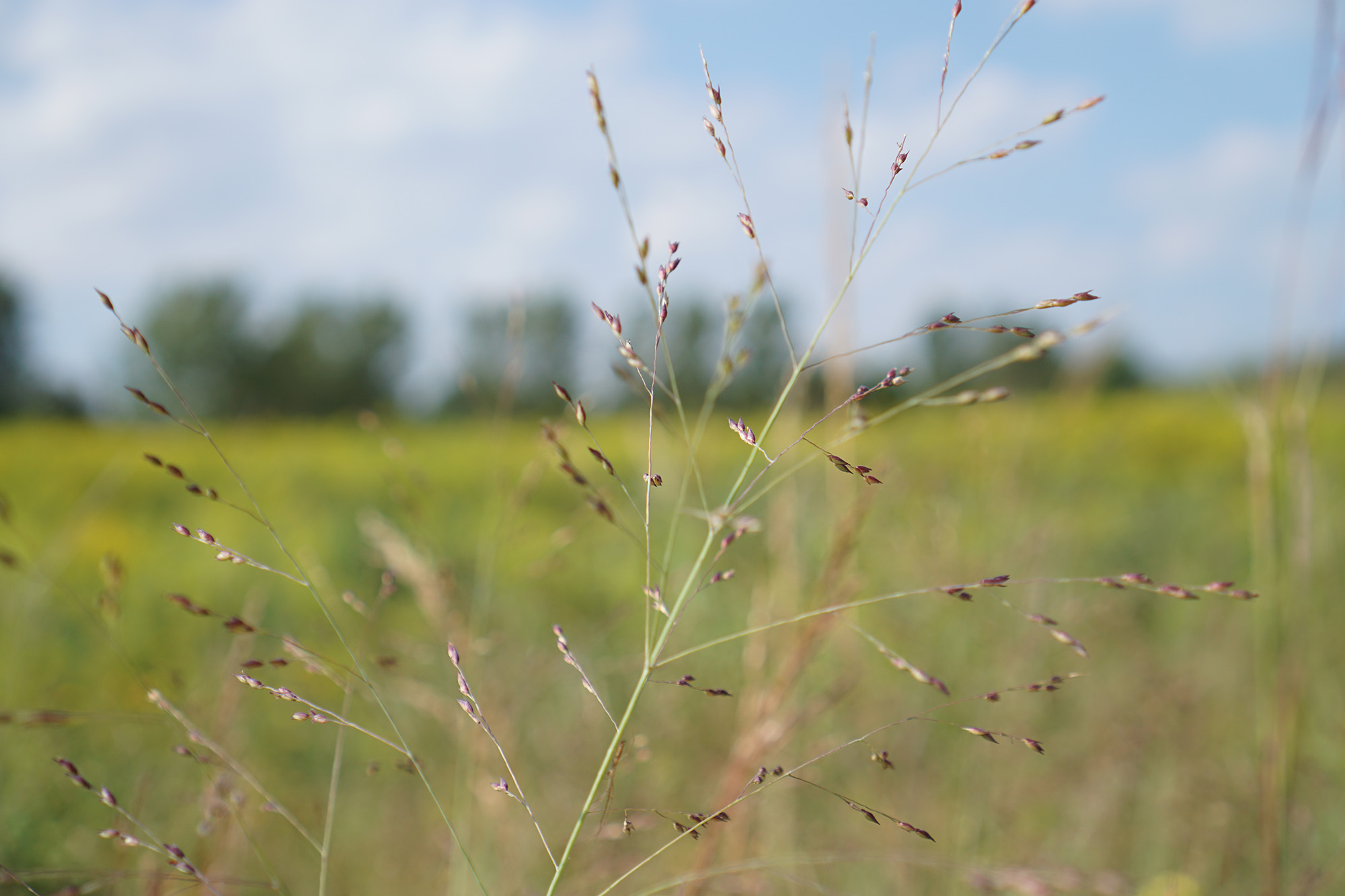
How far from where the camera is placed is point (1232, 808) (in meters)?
2.01

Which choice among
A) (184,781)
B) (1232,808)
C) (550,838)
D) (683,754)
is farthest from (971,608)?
(184,781)

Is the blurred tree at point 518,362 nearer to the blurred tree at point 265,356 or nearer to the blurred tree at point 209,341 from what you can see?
the blurred tree at point 265,356

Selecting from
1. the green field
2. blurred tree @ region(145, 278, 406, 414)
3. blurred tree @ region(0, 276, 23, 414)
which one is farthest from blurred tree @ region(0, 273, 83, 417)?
the green field

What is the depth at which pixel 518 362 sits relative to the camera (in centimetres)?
128

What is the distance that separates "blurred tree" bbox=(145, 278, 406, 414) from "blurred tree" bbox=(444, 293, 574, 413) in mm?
4419

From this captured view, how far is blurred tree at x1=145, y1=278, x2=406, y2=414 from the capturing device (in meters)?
26.4

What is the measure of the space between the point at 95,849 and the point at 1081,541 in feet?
17.0

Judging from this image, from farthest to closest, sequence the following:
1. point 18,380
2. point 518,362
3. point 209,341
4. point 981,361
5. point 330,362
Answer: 1. point 330,362
2. point 209,341
3. point 18,380
4. point 981,361
5. point 518,362

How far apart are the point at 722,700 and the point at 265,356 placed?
94.4 feet

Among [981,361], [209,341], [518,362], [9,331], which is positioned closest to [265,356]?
[209,341]

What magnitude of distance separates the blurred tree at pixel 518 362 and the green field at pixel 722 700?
0.15 meters

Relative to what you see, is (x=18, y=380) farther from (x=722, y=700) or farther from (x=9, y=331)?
(x=722, y=700)

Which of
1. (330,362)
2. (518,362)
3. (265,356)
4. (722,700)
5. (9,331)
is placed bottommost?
(330,362)

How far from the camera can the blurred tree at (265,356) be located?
26.4m
